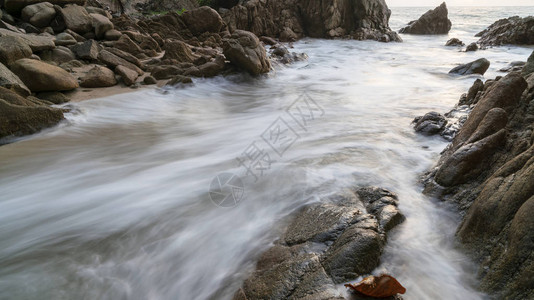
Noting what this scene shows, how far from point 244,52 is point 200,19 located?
6.57 meters

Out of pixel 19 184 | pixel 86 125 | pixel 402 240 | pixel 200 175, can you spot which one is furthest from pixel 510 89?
pixel 86 125

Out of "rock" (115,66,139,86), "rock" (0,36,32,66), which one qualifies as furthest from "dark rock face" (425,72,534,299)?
"rock" (0,36,32,66)

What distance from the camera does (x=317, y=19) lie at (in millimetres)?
19312

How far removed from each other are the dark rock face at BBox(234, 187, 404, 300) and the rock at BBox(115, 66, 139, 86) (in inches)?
240

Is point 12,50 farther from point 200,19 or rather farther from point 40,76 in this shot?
point 200,19

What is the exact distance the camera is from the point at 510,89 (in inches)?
129

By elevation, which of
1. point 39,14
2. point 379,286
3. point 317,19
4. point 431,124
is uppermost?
point 39,14

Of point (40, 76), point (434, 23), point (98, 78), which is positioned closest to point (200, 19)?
point (98, 78)

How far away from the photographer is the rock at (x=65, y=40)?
27.6 feet

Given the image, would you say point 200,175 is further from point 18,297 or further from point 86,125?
point 86,125

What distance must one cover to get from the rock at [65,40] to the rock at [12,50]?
7.25ft

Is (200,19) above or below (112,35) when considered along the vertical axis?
above

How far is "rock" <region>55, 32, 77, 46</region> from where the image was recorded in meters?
8.41

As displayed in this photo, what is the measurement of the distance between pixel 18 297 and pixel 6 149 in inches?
117
